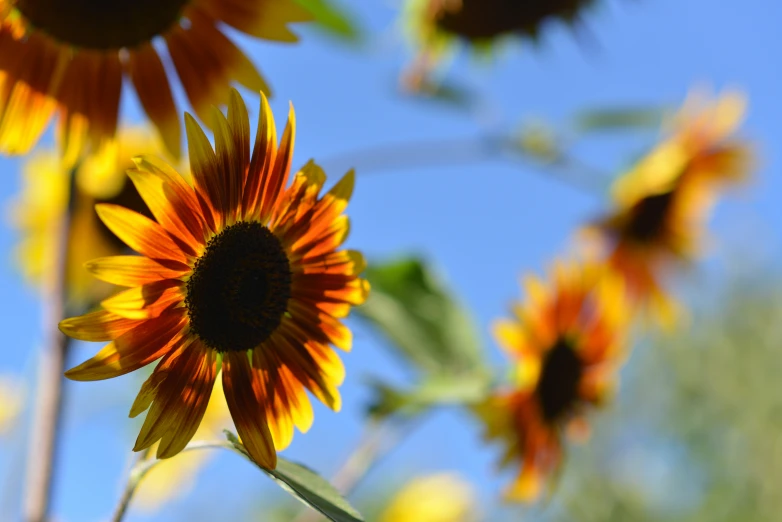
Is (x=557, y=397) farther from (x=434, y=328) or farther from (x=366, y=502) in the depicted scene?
(x=366, y=502)

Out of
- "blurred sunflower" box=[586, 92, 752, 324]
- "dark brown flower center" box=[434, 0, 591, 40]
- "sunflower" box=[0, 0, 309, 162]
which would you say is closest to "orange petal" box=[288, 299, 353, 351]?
"sunflower" box=[0, 0, 309, 162]

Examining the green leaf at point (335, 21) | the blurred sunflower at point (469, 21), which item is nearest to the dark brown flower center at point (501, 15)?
the blurred sunflower at point (469, 21)

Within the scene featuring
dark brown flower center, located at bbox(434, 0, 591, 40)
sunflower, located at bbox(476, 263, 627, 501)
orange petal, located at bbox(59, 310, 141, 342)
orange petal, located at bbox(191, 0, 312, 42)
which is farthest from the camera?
dark brown flower center, located at bbox(434, 0, 591, 40)

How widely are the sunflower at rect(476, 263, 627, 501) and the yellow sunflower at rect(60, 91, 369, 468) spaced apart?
1.82 feet

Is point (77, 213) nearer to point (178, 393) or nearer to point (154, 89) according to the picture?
point (154, 89)

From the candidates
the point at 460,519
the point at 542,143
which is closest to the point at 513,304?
the point at 542,143

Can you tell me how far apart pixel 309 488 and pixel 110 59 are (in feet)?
1.71

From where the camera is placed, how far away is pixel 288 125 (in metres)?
0.51

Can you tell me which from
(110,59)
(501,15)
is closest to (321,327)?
(110,59)

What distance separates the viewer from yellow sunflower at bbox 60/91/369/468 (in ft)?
1.55

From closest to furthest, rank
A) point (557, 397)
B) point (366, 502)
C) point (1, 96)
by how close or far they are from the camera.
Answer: point (1, 96) < point (557, 397) < point (366, 502)

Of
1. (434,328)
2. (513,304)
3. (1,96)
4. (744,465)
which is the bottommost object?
(1,96)

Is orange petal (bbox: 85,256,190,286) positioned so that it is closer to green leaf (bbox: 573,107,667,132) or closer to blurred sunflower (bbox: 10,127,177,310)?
blurred sunflower (bbox: 10,127,177,310)

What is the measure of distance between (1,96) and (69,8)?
3.9 inches
